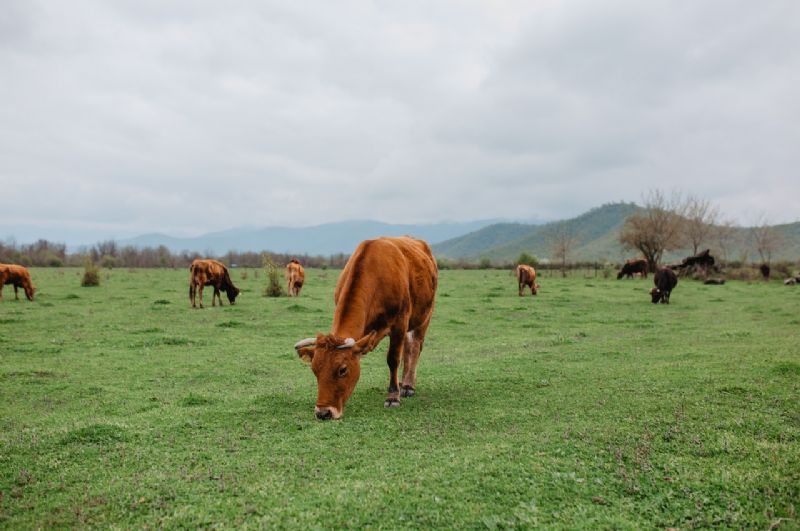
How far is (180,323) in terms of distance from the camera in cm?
1709

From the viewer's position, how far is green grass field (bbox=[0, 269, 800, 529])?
417cm

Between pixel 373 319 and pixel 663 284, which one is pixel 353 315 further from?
pixel 663 284

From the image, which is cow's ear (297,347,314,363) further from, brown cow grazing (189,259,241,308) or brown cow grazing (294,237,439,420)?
brown cow grazing (189,259,241,308)

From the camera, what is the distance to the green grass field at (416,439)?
4172 mm

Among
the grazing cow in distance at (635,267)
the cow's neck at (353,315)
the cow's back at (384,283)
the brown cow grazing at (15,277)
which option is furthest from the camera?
the grazing cow in distance at (635,267)

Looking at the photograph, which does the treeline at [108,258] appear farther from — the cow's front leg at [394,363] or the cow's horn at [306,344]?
the cow's horn at [306,344]

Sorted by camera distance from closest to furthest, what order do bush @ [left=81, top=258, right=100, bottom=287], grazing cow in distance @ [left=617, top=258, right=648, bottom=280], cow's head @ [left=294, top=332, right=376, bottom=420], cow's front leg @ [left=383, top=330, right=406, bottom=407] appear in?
cow's head @ [left=294, top=332, right=376, bottom=420]
cow's front leg @ [left=383, top=330, right=406, bottom=407]
bush @ [left=81, top=258, right=100, bottom=287]
grazing cow in distance @ [left=617, top=258, right=648, bottom=280]

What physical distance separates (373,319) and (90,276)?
30.0 metres

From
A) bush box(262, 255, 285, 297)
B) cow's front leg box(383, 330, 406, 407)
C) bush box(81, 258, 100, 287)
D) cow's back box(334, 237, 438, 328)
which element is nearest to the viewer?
cow's back box(334, 237, 438, 328)

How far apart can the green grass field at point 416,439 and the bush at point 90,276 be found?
20857mm

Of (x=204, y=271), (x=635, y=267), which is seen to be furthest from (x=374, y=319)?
(x=635, y=267)

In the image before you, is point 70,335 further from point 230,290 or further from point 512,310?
point 512,310

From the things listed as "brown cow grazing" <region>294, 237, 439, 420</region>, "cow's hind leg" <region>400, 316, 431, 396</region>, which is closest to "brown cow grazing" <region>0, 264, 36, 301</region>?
"brown cow grazing" <region>294, 237, 439, 420</region>

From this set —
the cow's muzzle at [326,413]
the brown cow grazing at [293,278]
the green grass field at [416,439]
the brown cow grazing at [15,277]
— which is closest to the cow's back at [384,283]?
the cow's muzzle at [326,413]
